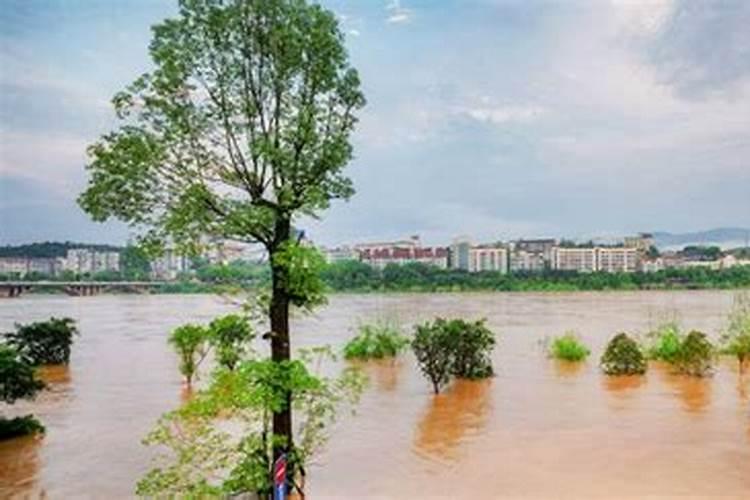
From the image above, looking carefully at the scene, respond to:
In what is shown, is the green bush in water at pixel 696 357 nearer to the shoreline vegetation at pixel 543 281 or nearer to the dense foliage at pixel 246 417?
the dense foliage at pixel 246 417

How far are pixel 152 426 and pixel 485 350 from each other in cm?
647

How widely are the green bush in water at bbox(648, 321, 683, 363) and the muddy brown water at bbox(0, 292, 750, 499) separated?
1.32ft

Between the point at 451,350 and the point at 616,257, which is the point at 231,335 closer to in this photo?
the point at 451,350

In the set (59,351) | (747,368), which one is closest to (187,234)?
(747,368)

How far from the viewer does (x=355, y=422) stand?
1105 cm

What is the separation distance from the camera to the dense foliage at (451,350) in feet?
44.7

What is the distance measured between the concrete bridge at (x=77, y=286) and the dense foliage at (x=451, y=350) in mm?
35526

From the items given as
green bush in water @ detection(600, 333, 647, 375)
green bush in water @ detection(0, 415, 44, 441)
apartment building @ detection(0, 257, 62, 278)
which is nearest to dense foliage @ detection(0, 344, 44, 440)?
green bush in water @ detection(0, 415, 44, 441)

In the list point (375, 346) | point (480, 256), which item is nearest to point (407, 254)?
point (480, 256)

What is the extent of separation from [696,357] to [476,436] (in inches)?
251

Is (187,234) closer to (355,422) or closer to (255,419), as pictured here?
(255,419)

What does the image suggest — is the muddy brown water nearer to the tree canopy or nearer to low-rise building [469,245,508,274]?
the tree canopy

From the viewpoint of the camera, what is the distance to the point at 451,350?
46.3 feet

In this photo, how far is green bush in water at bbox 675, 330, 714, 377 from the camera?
14.7 metres
